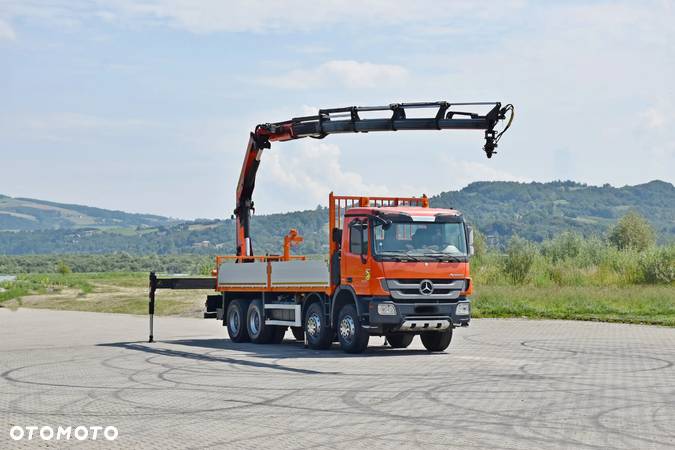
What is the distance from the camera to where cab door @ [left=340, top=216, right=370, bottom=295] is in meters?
21.5

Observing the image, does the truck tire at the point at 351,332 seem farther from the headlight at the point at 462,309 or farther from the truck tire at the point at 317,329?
the headlight at the point at 462,309

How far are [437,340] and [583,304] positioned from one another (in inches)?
669

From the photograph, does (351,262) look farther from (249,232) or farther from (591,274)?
(591,274)

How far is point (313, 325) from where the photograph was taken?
23328 millimetres

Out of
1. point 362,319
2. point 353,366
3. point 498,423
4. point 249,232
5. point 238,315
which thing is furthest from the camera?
point 249,232

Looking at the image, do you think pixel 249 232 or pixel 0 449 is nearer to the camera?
pixel 0 449

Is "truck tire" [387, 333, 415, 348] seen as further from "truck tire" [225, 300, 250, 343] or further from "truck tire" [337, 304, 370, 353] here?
"truck tire" [225, 300, 250, 343]

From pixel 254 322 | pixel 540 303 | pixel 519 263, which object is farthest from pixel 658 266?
pixel 254 322

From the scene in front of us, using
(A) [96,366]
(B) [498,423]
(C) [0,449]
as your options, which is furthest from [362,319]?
(C) [0,449]

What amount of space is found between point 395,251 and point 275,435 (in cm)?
1052

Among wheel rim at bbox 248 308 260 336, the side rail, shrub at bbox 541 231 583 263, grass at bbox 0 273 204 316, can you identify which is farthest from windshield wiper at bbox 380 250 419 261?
shrub at bbox 541 231 583 263

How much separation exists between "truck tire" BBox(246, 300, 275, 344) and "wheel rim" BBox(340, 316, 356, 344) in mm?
3486

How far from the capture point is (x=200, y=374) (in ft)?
58.3

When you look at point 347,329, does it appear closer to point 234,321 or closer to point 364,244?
point 364,244
